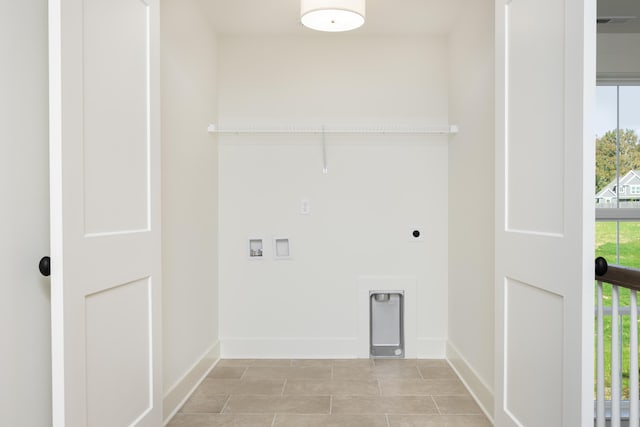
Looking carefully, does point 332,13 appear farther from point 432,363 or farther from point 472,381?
point 432,363

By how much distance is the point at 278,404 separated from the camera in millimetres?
2604

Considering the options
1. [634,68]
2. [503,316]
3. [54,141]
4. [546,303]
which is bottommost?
[503,316]

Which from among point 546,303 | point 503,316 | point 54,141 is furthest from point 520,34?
point 54,141

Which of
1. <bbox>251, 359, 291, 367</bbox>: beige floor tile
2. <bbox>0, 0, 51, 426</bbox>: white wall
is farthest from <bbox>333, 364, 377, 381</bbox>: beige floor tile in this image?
<bbox>0, 0, 51, 426</bbox>: white wall

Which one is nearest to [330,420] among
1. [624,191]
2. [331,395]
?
[331,395]

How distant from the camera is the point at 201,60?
9.96ft

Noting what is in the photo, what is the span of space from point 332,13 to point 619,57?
6.79ft

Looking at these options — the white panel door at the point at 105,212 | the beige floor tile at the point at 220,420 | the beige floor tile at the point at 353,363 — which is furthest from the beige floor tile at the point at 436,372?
the white panel door at the point at 105,212

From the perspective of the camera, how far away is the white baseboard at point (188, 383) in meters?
2.41

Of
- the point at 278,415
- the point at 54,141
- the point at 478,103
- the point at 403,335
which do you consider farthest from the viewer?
the point at 403,335

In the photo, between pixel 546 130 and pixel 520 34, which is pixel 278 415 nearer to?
pixel 546 130

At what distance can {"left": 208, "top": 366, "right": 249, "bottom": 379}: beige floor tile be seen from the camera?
3062mm

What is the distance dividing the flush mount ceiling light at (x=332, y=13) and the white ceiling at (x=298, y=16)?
0.41m

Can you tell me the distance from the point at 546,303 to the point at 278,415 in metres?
1.62
